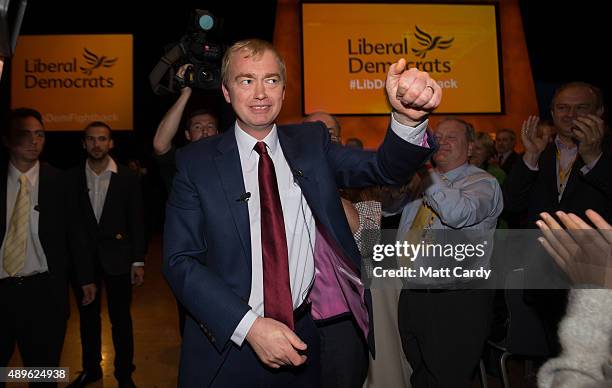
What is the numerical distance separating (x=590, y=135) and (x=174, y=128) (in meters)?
2.04

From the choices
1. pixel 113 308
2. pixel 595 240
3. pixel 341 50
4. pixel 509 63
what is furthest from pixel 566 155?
pixel 509 63

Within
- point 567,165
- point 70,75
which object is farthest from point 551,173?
point 70,75

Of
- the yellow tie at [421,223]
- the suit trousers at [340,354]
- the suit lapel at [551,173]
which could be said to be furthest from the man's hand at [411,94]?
the suit lapel at [551,173]

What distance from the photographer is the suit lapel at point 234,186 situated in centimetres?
149

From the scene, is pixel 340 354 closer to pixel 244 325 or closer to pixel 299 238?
pixel 299 238

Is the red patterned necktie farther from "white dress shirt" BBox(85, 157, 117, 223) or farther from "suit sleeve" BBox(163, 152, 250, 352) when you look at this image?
"white dress shirt" BBox(85, 157, 117, 223)

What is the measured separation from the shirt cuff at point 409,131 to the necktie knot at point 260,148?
1.27ft

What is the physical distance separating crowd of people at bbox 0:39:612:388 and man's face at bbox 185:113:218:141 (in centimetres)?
1

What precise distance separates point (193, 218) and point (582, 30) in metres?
8.51

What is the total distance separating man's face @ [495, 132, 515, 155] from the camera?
5.79m

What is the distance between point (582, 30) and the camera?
8.31m

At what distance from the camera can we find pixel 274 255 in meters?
1.49

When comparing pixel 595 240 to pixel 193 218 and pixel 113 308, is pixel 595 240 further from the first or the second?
pixel 113 308

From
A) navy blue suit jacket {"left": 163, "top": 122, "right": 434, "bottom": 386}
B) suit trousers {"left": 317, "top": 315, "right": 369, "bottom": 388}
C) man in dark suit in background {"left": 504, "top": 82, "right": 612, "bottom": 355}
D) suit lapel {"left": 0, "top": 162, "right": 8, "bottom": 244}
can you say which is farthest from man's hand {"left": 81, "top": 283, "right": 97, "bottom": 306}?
man in dark suit in background {"left": 504, "top": 82, "right": 612, "bottom": 355}
